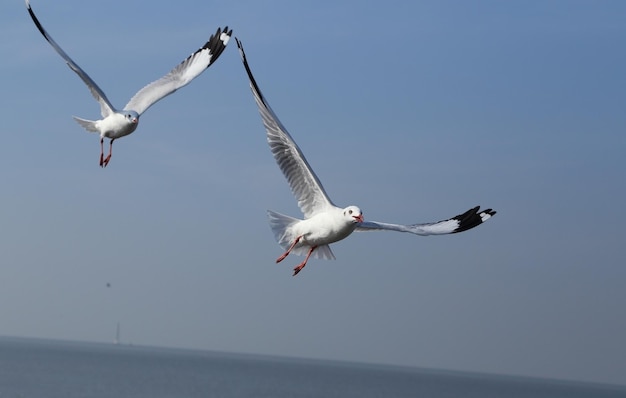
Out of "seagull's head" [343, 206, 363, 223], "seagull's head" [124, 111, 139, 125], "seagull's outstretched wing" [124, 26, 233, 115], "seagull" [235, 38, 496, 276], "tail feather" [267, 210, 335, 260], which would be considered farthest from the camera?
"seagull's outstretched wing" [124, 26, 233, 115]

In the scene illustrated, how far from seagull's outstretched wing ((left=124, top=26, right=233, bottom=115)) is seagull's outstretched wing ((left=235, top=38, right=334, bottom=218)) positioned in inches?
164

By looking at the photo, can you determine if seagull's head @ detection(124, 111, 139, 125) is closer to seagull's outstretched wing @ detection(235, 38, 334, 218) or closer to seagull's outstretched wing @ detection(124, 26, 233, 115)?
seagull's outstretched wing @ detection(124, 26, 233, 115)

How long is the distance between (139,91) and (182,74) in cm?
99

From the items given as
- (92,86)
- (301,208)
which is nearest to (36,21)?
(92,86)

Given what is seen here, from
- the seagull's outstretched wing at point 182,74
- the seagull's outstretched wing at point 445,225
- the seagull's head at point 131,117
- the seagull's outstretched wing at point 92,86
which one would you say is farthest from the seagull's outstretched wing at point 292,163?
the seagull's outstretched wing at point 182,74

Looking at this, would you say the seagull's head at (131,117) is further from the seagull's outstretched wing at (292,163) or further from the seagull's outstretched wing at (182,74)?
Result: the seagull's outstretched wing at (292,163)

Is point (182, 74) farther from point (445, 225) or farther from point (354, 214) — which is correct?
point (354, 214)

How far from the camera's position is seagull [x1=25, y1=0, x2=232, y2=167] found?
15.4 m

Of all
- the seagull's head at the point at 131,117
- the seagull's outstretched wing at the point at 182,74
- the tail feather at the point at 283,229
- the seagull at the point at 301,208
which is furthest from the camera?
the seagull's outstretched wing at the point at 182,74

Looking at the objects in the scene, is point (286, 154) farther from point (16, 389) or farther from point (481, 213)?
point (16, 389)

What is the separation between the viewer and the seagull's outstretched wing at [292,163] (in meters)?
13.4

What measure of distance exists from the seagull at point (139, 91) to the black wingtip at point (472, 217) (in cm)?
490

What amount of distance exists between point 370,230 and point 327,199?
1.10m

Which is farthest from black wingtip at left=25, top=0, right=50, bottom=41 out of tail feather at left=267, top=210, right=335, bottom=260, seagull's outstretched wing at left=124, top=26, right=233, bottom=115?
tail feather at left=267, top=210, right=335, bottom=260
